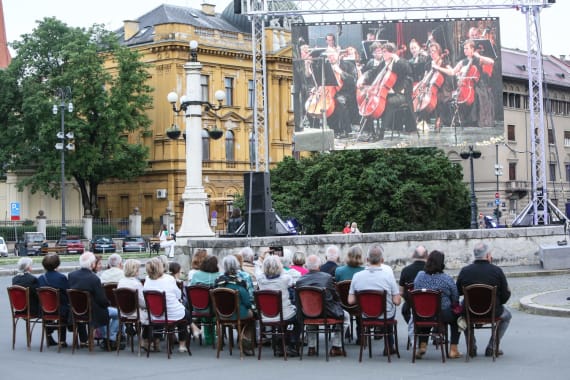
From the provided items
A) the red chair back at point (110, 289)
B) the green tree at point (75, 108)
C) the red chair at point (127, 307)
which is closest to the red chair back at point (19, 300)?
the red chair back at point (110, 289)

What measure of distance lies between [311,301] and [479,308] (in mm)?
2194

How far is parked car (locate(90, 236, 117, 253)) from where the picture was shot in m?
61.1

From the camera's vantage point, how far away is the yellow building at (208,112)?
2820 inches

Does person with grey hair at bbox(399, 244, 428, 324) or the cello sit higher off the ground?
the cello

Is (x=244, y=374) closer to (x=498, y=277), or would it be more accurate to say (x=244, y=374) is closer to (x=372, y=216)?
(x=498, y=277)

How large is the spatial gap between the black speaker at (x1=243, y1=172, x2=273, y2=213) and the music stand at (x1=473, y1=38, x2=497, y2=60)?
35.0 ft

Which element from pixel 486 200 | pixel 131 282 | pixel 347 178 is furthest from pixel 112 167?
pixel 131 282

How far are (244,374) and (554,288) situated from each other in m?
14.5

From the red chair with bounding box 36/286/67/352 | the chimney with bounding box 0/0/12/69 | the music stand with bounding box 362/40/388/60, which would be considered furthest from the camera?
the chimney with bounding box 0/0/12/69

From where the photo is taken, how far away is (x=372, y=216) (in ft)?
197

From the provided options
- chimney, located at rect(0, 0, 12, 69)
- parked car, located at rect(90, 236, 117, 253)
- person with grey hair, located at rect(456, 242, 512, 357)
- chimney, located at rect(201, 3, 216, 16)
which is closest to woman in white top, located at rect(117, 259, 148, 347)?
person with grey hair, located at rect(456, 242, 512, 357)

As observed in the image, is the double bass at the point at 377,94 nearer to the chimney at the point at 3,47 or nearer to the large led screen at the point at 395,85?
the large led screen at the point at 395,85

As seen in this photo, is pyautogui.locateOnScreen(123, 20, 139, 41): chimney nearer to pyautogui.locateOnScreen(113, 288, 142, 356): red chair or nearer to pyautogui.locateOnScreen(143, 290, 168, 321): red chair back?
pyautogui.locateOnScreen(113, 288, 142, 356): red chair

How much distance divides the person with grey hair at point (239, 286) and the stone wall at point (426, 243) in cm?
1286
